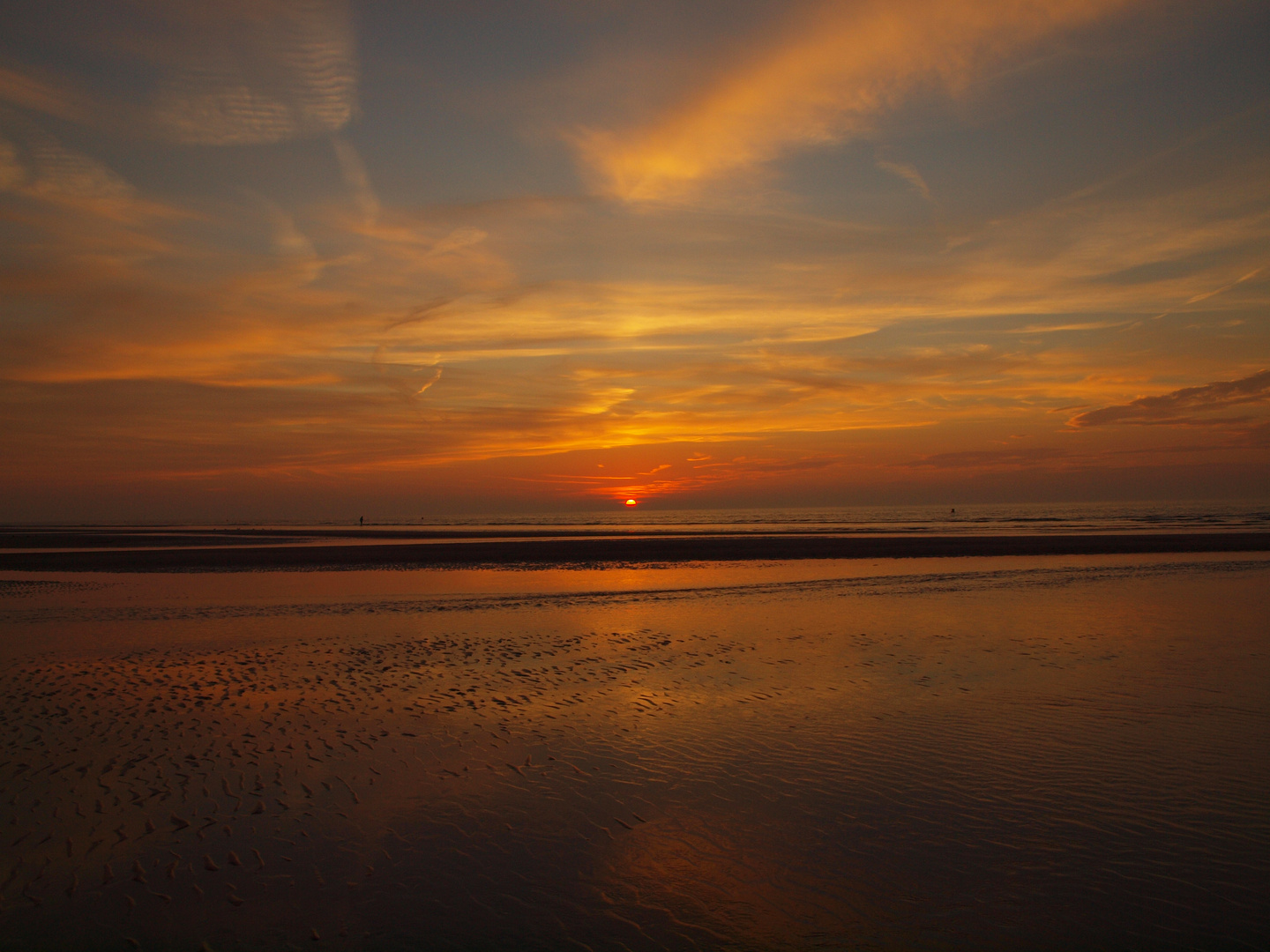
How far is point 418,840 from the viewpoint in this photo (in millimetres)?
7691

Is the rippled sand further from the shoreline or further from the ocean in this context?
the shoreline

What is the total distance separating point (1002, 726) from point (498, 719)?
297 inches

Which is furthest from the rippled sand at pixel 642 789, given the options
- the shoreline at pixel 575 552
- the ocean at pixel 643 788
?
the shoreline at pixel 575 552

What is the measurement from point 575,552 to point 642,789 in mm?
40032

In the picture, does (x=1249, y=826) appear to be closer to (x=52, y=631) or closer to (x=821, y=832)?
(x=821, y=832)

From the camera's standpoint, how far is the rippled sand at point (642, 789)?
621cm

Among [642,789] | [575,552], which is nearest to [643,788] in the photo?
[642,789]

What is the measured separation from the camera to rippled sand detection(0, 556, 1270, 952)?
6.21m

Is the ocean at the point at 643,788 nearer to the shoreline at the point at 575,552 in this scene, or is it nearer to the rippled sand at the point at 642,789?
the rippled sand at the point at 642,789

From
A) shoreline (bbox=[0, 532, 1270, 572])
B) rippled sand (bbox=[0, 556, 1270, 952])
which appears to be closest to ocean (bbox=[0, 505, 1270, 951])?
rippled sand (bbox=[0, 556, 1270, 952])

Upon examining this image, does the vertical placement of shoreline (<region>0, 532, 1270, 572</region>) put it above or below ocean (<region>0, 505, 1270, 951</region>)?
above

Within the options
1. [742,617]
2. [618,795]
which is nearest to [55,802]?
[618,795]

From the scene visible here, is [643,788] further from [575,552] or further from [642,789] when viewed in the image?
[575,552]

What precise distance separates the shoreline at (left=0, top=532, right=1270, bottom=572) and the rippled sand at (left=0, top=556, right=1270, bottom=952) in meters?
23.6
